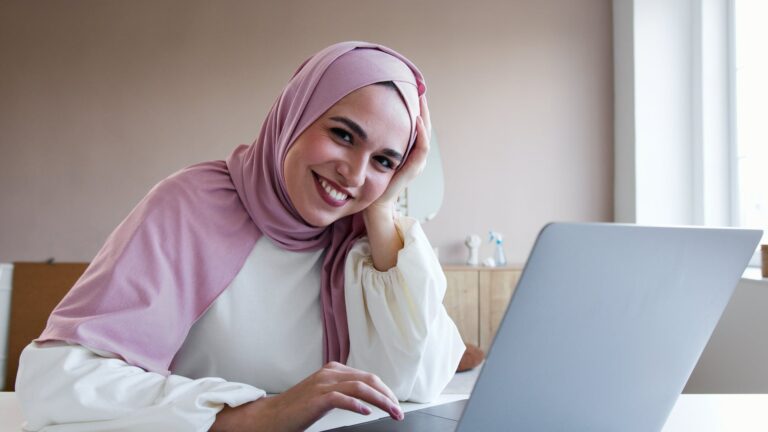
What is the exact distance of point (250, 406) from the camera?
2.68 feet

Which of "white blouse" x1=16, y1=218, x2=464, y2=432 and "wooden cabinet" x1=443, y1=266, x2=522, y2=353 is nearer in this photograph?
"white blouse" x1=16, y1=218, x2=464, y2=432

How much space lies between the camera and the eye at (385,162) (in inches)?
43.7

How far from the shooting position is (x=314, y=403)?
0.74m

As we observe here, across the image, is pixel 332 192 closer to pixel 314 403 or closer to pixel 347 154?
pixel 347 154

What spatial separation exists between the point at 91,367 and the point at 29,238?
3211 millimetres

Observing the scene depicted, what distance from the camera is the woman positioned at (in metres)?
0.99

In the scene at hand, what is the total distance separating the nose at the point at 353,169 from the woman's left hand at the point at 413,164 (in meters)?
0.11

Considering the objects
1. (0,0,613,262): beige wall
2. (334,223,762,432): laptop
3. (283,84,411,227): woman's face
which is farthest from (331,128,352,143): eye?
(0,0,613,262): beige wall

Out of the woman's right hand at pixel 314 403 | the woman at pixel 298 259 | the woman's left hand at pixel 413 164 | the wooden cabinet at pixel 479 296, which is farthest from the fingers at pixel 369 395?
the wooden cabinet at pixel 479 296

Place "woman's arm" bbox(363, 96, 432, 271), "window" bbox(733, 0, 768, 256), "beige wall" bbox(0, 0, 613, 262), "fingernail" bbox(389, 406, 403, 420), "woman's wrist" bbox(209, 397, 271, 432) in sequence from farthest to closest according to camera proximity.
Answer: "beige wall" bbox(0, 0, 613, 262) < "window" bbox(733, 0, 768, 256) < "woman's arm" bbox(363, 96, 432, 271) < "woman's wrist" bbox(209, 397, 271, 432) < "fingernail" bbox(389, 406, 403, 420)

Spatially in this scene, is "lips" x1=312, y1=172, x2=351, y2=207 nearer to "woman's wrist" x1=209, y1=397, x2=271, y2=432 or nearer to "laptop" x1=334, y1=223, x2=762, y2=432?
"woman's wrist" x1=209, y1=397, x2=271, y2=432

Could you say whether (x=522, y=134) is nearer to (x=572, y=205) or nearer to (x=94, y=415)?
(x=572, y=205)

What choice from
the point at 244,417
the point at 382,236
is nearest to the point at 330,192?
the point at 382,236

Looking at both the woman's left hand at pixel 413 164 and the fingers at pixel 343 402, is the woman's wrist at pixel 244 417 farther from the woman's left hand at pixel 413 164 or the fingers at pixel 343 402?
the woman's left hand at pixel 413 164
